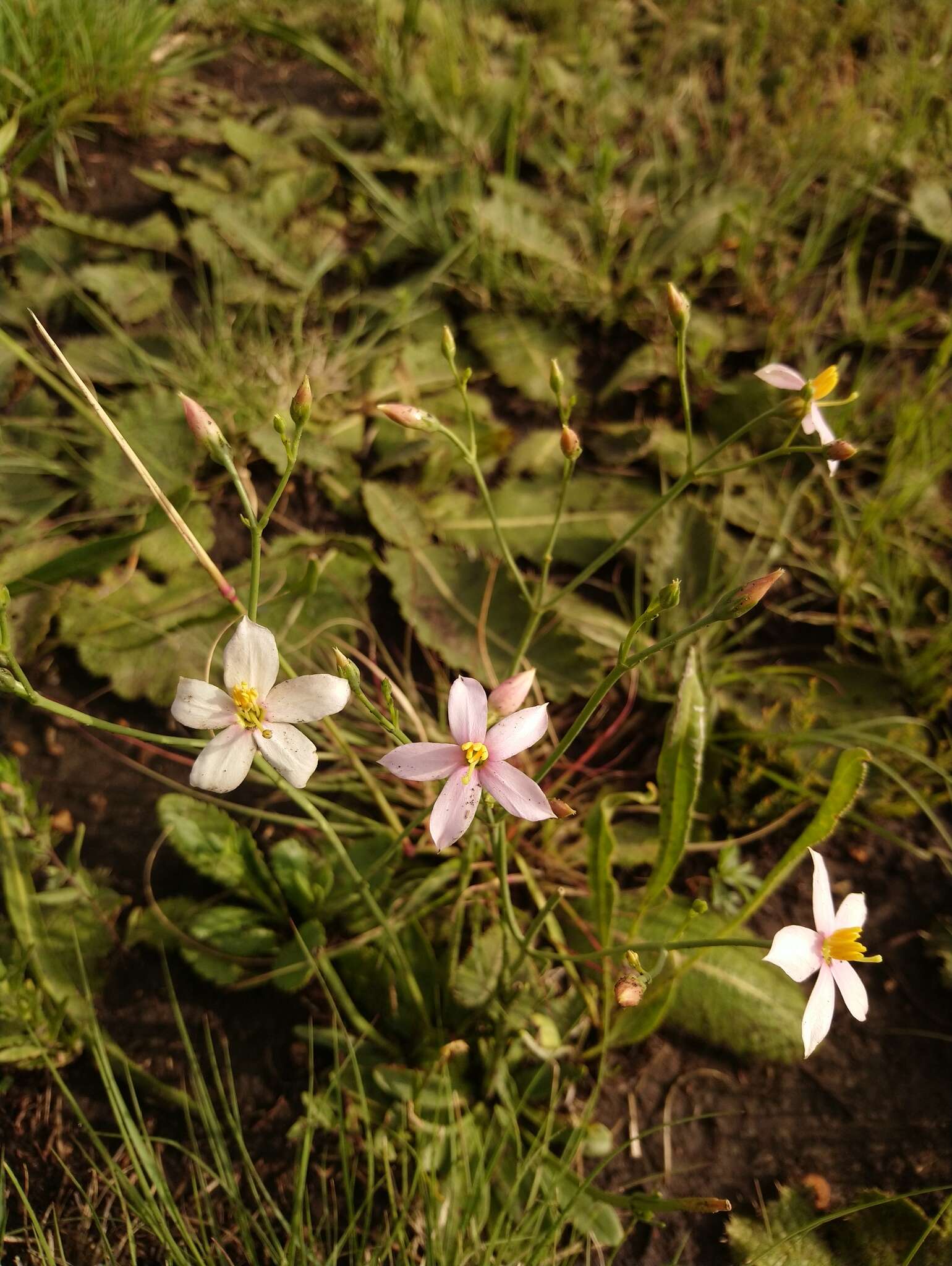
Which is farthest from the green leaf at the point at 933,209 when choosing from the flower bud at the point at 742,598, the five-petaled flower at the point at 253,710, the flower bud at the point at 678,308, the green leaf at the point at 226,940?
the green leaf at the point at 226,940

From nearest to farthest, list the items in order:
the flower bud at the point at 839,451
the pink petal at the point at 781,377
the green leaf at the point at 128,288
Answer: the flower bud at the point at 839,451, the pink petal at the point at 781,377, the green leaf at the point at 128,288

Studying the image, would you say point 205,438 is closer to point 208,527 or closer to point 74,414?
point 208,527

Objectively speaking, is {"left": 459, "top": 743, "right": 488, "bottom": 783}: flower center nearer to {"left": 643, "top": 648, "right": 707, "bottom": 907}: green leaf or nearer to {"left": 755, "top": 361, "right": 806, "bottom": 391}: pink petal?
{"left": 643, "top": 648, "right": 707, "bottom": 907}: green leaf

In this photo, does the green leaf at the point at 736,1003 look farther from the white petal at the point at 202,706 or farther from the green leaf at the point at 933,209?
the green leaf at the point at 933,209

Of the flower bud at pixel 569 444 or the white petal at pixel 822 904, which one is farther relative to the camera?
the flower bud at pixel 569 444

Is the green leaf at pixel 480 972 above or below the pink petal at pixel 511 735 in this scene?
below

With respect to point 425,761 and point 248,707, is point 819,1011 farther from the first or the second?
point 248,707

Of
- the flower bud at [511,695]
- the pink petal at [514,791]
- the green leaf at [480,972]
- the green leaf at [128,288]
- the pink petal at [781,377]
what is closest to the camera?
the pink petal at [514,791]
